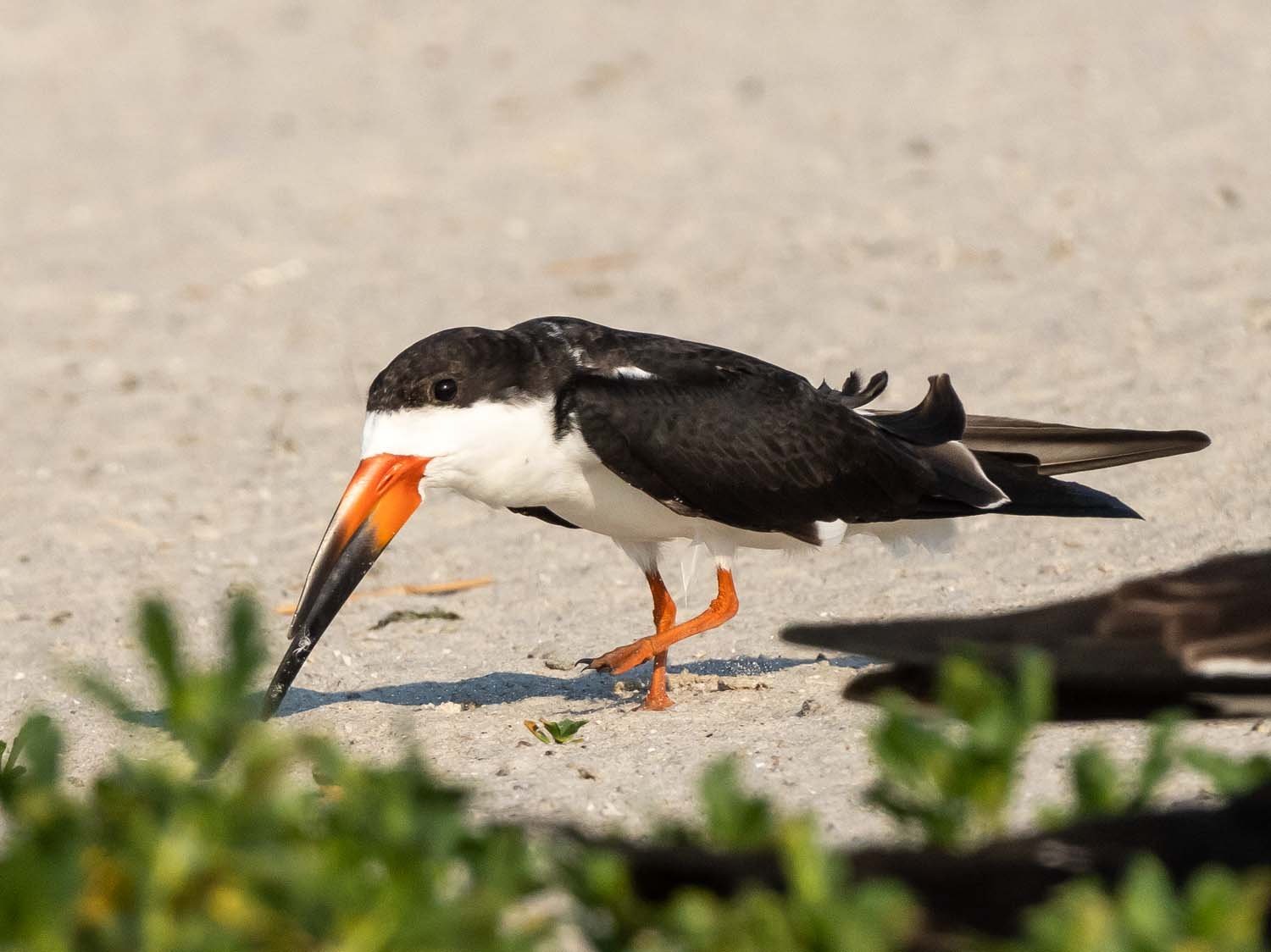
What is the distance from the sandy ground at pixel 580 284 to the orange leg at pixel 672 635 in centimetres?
18

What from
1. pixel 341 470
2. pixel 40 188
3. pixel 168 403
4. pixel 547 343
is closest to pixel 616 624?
pixel 547 343

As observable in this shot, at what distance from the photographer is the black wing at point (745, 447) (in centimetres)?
534

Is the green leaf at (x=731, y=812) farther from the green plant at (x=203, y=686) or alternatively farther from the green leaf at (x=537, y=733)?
the green leaf at (x=537, y=733)

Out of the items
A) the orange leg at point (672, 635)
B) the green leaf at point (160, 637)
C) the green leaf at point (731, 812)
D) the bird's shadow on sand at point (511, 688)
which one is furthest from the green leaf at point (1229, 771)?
the bird's shadow on sand at point (511, 688)

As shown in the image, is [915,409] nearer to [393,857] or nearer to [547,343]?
[547,343]

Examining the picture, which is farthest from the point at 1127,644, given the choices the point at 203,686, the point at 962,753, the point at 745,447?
the point at 745,447

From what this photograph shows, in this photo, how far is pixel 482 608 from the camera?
6641mm

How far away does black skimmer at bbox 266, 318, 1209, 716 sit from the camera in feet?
17.3

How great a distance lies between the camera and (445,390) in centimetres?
529

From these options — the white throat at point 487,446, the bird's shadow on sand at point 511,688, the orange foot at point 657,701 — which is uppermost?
the white throat at point 487,446

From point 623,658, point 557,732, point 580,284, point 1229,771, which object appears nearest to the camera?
point 1229,771

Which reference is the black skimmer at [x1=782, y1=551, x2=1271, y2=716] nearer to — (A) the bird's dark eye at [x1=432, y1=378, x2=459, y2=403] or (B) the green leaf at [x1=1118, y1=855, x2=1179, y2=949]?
(B) the green leaf at [x1=1118, y1=855, x2=1179, y2=949]

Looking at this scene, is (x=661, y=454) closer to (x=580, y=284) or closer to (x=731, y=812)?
(x=731, y=812)

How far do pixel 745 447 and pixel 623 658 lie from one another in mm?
777
